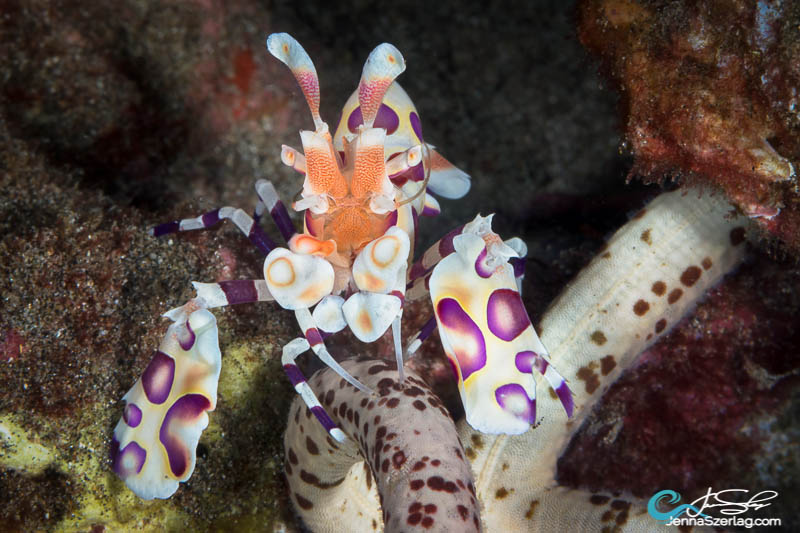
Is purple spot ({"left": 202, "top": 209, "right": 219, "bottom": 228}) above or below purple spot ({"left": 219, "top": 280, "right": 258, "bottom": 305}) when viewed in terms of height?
below

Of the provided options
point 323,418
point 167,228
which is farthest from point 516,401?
point 167,228

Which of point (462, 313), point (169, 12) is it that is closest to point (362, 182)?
point (462, 313)

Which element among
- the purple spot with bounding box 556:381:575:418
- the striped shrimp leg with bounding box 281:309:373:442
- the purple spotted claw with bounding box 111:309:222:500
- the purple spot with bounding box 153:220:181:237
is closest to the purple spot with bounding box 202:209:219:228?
the purple spot with bounding box 153:220:181:237

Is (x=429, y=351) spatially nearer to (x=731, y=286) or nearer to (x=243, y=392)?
(x=243, y=392)

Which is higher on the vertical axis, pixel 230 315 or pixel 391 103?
pixel 391 103

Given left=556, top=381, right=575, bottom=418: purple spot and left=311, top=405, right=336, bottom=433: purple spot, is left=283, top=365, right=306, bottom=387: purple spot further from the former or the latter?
left=556, top=381, right=575, bottom=418: purple spot

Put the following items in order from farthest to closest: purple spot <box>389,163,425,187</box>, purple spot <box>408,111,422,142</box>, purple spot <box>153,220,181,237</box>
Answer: purple spot <box>408,111,422,142</box> < purple spot <box>153,220,181,237</box> < purple spot <box>389,163,425,187</box>

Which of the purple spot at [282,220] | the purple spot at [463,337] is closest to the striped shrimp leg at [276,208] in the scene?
the purple spot at [282,220]
